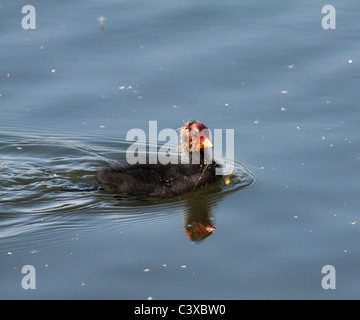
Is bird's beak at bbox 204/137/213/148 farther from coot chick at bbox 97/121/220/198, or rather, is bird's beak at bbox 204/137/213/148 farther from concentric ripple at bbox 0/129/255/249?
concentric ripple at bbox 0/129/255/249

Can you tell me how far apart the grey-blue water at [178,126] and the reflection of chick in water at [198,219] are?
3 centimetres

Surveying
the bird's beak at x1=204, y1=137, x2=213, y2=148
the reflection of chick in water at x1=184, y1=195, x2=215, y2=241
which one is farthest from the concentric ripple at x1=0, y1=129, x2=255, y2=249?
the bird's beak at x1=204, y1=137, x2=213, y2=148

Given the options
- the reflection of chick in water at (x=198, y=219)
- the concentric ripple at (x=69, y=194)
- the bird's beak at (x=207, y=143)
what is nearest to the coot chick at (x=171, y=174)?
the bird's beak at (x=207, y=143)

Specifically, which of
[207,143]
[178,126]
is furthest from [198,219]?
[178,126]

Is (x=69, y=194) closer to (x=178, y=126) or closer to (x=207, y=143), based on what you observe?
(x=207, y=143)

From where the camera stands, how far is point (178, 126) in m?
9.77

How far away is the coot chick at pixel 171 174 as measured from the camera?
342 inches

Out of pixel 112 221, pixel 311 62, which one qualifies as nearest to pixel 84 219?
pixel 112 221

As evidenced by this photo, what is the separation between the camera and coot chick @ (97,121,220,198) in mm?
8688

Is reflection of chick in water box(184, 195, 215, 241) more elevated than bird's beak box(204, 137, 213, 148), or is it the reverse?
bird's beak box(204, 137, 213, 148)

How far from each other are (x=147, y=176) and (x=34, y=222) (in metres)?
1.40

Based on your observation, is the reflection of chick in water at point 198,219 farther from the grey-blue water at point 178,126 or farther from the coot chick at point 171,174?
the coot chick at point 171,174

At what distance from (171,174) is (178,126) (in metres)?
1.13

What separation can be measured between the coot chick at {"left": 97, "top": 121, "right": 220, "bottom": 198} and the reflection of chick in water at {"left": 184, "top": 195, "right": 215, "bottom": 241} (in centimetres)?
24
